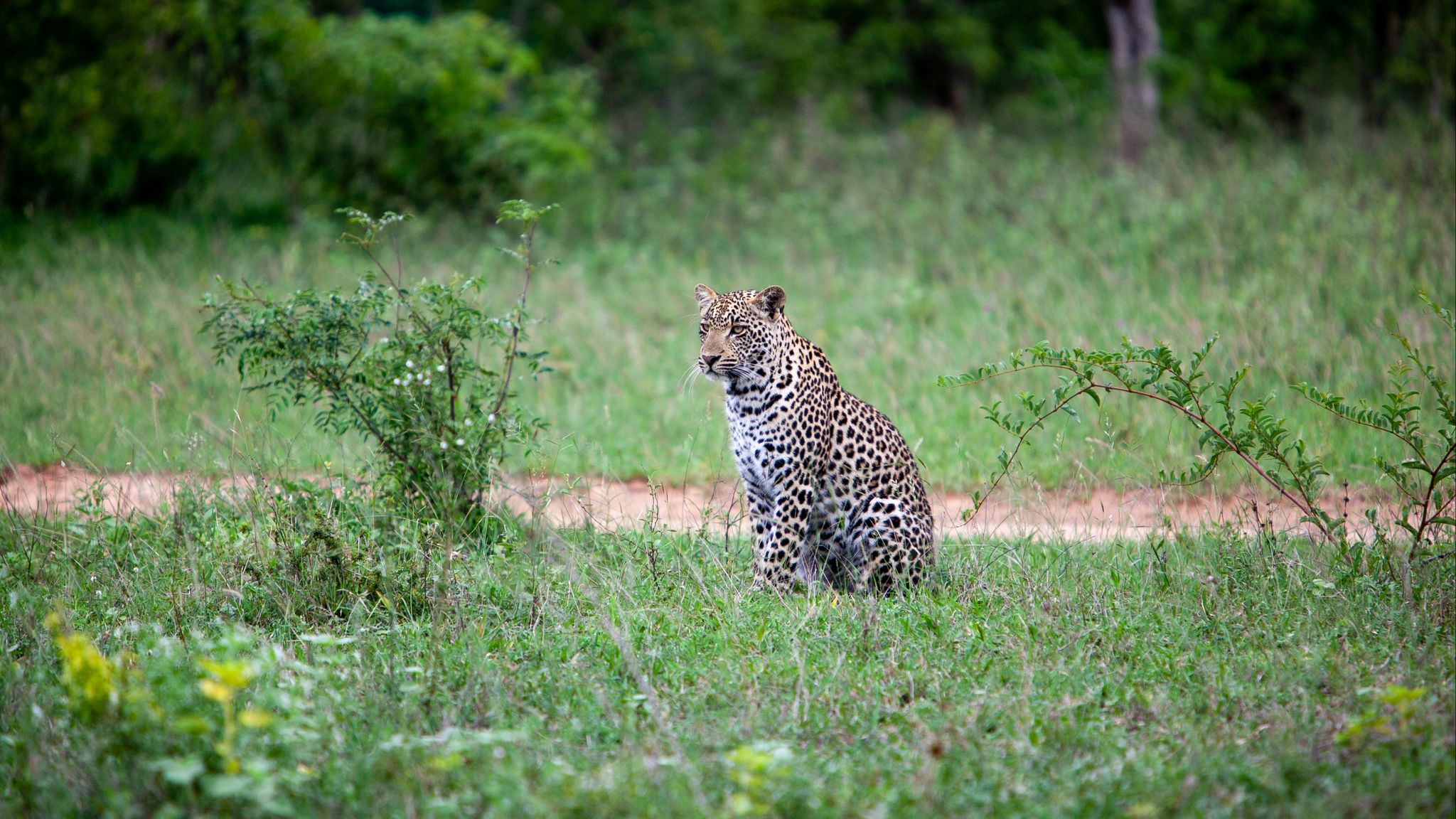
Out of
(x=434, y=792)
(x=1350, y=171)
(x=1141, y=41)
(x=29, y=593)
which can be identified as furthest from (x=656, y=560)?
(x=1141, y=41)

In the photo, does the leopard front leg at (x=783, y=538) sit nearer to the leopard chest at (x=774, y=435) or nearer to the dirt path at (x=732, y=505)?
the leopard chest at (x=774, y=435)

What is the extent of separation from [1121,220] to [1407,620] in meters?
10.2

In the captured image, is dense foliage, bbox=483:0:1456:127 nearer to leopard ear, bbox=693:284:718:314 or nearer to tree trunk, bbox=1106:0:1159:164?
tree trunk, bbox=1106:0:1159:164

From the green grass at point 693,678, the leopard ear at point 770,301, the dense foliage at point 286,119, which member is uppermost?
the dense foliage at point 286,119

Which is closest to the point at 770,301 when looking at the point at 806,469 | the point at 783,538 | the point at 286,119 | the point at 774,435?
the point at 774,435

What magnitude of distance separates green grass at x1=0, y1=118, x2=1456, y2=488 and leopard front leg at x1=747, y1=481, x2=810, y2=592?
698 mm

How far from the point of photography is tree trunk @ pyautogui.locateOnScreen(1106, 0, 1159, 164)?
18.2 metres

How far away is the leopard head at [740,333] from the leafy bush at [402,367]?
106 centimetres

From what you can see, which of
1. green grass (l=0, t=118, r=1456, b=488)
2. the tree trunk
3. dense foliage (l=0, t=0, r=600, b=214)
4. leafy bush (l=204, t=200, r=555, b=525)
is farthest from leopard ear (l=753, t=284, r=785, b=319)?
the tree trunk

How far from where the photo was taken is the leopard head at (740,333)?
279 inches

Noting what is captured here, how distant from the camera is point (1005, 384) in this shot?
1110 centimetres

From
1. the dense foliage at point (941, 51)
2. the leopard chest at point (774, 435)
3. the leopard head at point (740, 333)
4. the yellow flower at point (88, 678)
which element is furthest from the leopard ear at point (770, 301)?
the dense foliage at point (941, 51)

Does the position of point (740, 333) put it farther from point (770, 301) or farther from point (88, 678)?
point (88, 678)

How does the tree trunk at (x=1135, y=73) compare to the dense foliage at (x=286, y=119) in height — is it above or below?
above
